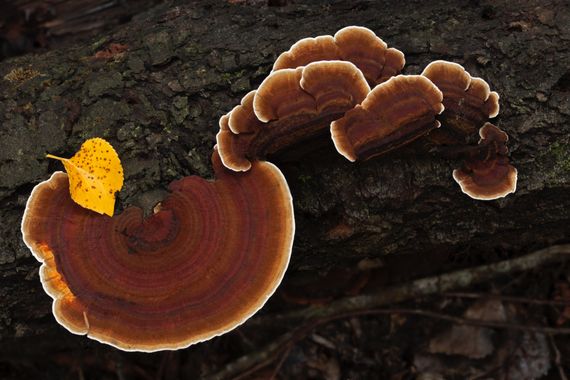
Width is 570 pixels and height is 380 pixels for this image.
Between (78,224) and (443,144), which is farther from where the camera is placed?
(443,144)

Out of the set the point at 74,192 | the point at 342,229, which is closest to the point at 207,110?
the point at 74,192

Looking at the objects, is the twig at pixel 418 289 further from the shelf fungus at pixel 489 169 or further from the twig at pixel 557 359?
the shelf fungus at pixel 489 169

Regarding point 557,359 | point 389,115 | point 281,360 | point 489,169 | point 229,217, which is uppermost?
point 389,115

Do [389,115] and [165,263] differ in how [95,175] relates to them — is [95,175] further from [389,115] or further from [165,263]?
[389,115]

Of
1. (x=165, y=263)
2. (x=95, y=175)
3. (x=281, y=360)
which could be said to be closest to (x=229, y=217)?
(x=165, y=263)

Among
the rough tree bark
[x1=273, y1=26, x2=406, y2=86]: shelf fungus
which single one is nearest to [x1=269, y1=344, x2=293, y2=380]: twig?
the rough tree bark

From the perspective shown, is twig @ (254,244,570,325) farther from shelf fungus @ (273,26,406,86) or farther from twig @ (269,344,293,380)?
shelf fungus @ (273,26,406,86)

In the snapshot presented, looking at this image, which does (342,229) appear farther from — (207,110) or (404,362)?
(404,362)
